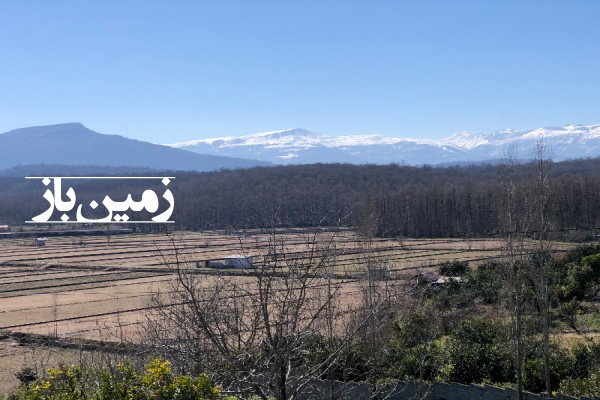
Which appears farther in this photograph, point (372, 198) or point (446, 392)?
point (372, 198)

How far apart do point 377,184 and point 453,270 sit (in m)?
67.6

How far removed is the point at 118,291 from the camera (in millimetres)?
40062

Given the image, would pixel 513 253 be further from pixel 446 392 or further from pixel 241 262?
pixel 241 262

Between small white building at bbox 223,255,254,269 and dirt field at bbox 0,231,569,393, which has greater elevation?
small white building at bbox 223,255,254,269

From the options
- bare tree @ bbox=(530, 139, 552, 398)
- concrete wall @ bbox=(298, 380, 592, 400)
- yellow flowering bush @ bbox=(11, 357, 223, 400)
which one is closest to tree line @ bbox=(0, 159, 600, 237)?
yellow flowering bush @ bbox=(11, 357, 223, 400)

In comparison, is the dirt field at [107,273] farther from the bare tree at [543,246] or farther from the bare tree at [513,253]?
the bare tree at [543,246]

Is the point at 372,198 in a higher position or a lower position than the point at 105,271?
higher

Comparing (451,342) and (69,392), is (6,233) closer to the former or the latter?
(451,342)

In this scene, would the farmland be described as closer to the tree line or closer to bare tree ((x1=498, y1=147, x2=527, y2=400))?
the tree line

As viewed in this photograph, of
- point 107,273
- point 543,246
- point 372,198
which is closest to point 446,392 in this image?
point 543,246

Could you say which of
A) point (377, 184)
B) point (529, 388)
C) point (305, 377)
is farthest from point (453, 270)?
point (377, 184)

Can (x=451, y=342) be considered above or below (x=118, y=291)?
above

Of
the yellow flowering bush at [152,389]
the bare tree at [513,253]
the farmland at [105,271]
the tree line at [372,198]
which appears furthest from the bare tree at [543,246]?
the yellow flowering bush at [152,389]

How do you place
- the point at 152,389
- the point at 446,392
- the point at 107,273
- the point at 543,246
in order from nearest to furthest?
the point at 152,389 → the point at 446,392 → the point at 543,246 → the point at 107,273
